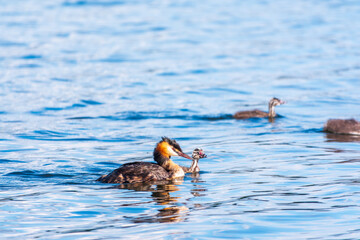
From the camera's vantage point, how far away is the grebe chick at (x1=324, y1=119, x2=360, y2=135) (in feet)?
55.8

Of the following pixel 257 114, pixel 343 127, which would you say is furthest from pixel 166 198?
pixel 257 114

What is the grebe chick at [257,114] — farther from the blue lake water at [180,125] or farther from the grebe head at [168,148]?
the grebe head at [168,148]

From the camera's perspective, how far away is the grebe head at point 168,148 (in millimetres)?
13023

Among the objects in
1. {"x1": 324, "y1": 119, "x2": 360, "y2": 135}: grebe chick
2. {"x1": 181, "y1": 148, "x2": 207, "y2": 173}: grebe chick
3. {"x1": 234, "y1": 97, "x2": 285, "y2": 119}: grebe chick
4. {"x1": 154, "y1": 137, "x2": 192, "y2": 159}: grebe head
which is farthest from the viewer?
{"x1": 234, "y1": 97, "x2": 285, "y2": 119}: grebe chick

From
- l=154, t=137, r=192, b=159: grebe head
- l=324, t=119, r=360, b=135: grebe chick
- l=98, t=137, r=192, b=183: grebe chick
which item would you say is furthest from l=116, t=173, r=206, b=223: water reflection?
l=324, t=119, r=360, b=135: grebe chick

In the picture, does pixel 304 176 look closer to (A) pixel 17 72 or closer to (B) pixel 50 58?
(A) pixel 17 72

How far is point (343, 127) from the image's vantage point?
17.1 metres

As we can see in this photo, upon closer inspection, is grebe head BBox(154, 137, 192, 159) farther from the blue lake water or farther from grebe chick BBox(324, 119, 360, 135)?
grebe chick BBox(324, 119, 360, 135)

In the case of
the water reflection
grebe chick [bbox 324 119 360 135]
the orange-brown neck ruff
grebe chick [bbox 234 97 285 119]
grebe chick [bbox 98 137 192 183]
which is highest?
grebe chick [bbox 234 97 285 119]

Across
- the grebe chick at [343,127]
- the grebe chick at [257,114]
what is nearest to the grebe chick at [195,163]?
the grebe chick at [343,127]

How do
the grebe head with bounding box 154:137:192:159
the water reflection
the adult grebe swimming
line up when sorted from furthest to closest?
1. the grebe head with bounding box 154:137:192:159
2. the adult grebe swimming
3. the water reflection

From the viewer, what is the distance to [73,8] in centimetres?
5253

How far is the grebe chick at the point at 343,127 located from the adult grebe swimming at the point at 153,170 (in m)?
5.54

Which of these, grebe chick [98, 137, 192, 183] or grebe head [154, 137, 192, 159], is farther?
grebe head [154, 137, 192, 159]
